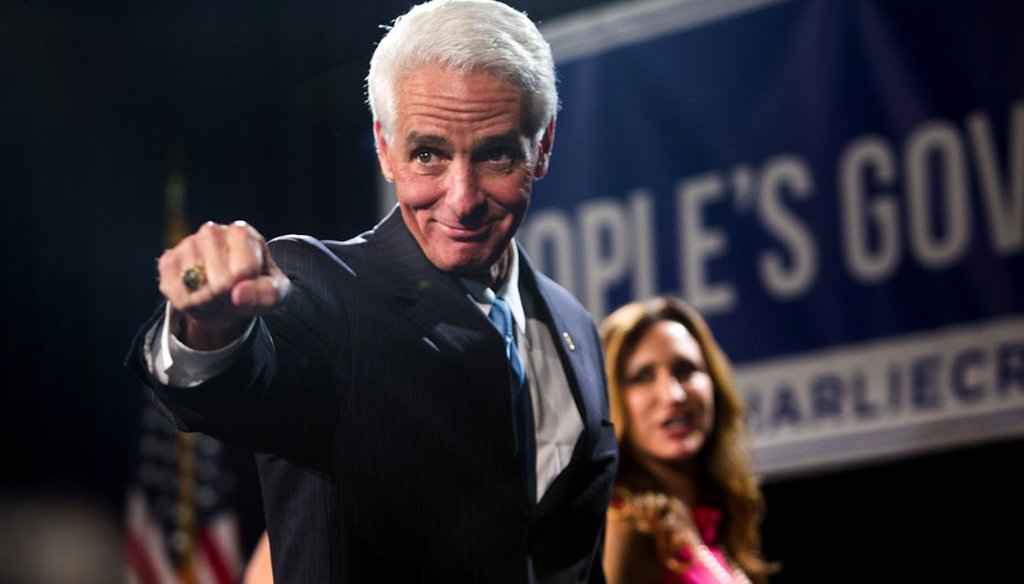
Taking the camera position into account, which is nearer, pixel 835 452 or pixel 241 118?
pixel 241 118

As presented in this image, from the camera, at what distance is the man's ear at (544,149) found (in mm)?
561

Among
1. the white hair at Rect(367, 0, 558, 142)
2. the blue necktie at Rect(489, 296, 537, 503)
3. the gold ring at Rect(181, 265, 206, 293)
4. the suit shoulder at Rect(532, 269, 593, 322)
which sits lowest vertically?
the blue necktie at Rect(489, 296, 537, 503)

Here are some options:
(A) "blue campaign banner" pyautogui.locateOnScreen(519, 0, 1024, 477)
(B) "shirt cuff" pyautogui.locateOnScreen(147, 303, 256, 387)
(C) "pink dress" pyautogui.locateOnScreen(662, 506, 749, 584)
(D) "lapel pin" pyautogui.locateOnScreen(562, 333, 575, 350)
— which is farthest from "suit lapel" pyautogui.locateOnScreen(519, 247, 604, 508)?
(A) "blue campaign banner" pyautogui.locateOnScreen(519, 0, 1024, 477)

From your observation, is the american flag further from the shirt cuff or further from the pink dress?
the pink dress

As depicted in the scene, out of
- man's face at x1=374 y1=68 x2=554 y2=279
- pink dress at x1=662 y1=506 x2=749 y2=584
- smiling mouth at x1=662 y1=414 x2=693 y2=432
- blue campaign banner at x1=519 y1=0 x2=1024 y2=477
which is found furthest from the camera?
blue campaign banner at x1=519 y1=0 x2=1024 y2=477

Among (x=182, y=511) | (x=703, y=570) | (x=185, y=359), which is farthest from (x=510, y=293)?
(x=703, y=570)

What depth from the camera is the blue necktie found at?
1.82 ft

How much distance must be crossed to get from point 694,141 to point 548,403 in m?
1.75

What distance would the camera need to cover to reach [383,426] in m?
0.53

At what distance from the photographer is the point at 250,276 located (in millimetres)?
430

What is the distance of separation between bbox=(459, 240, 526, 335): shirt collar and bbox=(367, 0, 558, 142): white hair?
0.24 ft

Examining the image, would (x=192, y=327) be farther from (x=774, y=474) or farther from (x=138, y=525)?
(x=774, y=474)

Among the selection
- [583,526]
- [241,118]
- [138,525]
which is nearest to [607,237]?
[138,525]

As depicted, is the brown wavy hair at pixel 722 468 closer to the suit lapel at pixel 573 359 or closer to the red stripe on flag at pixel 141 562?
the red stripe on flag at pixel 141 562
